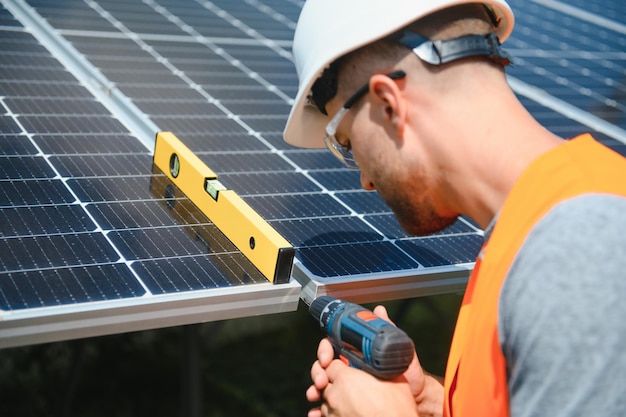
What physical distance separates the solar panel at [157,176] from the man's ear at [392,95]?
3.06 feet

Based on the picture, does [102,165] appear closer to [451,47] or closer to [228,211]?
[228,211]

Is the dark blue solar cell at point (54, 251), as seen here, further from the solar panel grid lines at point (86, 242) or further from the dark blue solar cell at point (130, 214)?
the dark blue solar cell at point (130, 214)

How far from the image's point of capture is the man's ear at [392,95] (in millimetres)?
2656

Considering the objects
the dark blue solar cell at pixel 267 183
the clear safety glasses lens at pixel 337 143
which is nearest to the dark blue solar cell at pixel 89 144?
the dark blue solar cell at pixel 267 183

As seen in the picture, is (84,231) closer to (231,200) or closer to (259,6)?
(231,200)

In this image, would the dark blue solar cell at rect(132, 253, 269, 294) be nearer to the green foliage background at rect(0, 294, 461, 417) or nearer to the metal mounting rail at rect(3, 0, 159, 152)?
the metal mounting rail at rect(3, 0, 159, 152)

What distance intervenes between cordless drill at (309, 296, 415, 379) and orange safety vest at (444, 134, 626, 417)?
0.28 metres

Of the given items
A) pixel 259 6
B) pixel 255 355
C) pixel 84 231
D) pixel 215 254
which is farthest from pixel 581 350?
pixel 259 6

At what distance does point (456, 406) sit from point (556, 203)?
753 millimetres

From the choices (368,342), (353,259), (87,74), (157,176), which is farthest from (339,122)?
(87,74)

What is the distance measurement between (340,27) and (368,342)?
1.00 metres

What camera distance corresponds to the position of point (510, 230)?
2312 millimetres

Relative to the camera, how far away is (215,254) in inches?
138

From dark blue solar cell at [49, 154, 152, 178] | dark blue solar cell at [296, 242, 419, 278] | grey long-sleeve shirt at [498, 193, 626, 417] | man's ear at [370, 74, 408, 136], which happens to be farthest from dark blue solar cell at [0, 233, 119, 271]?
grey long-sleeve shirt at [498, 193, 626, 417]
